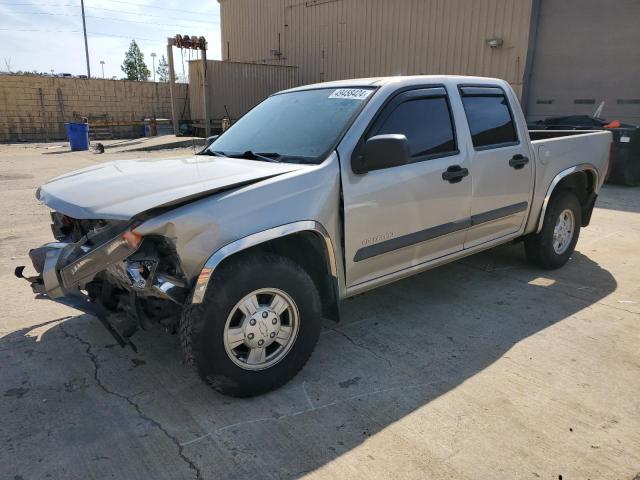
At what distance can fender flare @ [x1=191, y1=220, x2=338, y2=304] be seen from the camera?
2.63 m

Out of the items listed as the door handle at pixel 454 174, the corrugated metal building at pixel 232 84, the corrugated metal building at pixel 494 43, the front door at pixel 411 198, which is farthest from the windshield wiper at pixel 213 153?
the corrugated metal building at pixel 232 84

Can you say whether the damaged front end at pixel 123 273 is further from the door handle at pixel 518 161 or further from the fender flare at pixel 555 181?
the fender flare at pixel 555 181

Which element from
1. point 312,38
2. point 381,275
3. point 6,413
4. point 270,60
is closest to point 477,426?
point 381,275

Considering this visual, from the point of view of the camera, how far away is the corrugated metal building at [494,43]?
12.6m

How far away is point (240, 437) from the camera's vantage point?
267 cm

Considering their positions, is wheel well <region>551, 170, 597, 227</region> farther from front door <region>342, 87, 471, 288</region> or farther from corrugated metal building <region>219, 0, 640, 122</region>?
corrugated metal building <region>219, 0, 640, 122</region>

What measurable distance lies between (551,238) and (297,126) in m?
2.99

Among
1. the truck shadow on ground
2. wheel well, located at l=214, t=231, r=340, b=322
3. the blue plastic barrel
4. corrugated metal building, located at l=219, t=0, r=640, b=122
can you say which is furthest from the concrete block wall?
wheel well, located at l=214, t=231, r=340, b=322

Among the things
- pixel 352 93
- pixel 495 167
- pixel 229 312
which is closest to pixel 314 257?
pixel 229 312

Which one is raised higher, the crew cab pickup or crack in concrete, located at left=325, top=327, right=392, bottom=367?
the crew cab pickup

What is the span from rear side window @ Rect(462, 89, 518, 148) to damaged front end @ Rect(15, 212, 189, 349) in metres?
2.70

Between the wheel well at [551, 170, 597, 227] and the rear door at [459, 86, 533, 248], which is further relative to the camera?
the wheel well at [551, 170, 597, 227]

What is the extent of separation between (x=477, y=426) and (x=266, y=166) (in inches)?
77.2

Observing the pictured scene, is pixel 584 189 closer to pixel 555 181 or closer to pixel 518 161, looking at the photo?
pixel 555 181
